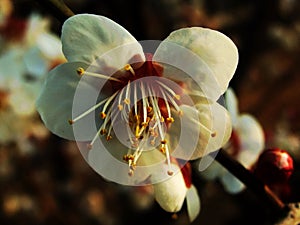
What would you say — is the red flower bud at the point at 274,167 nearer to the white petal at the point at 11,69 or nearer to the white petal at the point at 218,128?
the white petal at the point at 218,128

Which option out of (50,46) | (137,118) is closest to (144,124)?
(137,118)

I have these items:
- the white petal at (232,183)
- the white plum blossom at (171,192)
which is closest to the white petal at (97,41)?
the white plum blossom at (171,192)

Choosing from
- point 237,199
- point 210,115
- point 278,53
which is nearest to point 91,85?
point 210,115

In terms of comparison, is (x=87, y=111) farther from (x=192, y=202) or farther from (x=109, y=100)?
(x=192, y=202)

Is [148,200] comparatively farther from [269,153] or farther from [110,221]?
[269,153]

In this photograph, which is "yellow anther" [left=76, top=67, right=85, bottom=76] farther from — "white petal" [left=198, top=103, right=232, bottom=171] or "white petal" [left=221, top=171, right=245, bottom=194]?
"white petal" [left=221, top=171, right=245, bottom=194]

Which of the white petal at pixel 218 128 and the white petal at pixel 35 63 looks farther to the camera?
the white petal at pixel 35 63
